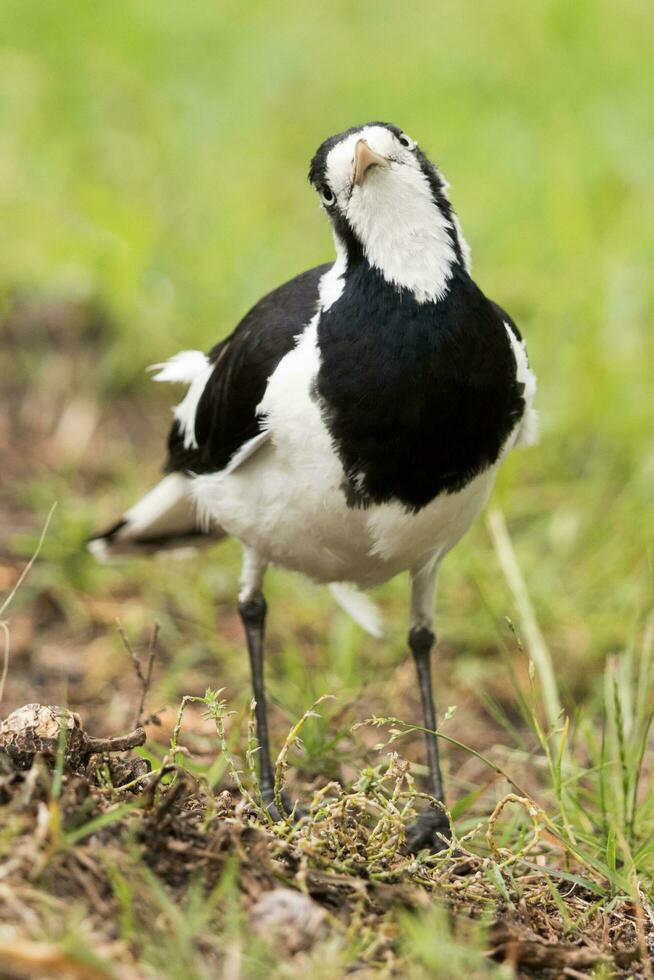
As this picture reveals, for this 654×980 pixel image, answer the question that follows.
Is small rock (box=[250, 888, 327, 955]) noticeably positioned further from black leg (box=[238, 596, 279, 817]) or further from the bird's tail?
the bird's tail

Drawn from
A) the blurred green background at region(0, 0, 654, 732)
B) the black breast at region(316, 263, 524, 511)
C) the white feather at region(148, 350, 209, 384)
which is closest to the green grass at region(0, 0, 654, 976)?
the blurred green background at region(0, 0, 654, 732)

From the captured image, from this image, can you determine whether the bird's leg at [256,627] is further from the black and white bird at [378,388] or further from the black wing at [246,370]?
the black and white bird at [378,388]

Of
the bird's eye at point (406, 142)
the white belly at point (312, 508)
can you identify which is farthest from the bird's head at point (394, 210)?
the white belly at point (312, 508)

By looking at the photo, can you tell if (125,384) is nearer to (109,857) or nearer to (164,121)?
(164,121)

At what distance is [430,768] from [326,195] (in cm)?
154

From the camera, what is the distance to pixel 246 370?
3740 mm

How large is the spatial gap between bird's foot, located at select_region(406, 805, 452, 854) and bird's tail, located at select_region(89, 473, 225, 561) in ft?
4.18

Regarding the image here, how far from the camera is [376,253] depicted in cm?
339

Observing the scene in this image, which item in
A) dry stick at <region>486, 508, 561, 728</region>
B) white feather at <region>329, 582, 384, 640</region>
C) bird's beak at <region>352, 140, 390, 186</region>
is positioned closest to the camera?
bird's beak at <region>352, 140, 390, 186</region>

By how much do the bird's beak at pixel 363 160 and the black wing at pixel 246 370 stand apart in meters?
0.42

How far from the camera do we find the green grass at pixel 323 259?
4.59 metres

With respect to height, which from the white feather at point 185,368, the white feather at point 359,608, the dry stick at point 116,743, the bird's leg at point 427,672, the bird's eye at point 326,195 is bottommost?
the dry stick at point 116,743

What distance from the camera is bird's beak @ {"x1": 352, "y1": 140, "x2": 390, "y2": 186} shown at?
10.6 feet

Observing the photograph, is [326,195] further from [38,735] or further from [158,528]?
[158,528]
